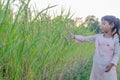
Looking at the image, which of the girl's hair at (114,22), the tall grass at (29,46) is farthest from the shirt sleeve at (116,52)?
the tall grass at (29,46)

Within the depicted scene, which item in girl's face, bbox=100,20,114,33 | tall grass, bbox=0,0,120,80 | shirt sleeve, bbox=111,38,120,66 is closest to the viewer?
tall grass, bbox=0,0,120,80

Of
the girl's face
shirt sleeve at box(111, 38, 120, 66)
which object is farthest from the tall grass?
shirt sleeve at box(111, 38, 120, 66)

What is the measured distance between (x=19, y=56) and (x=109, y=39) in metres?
2.27

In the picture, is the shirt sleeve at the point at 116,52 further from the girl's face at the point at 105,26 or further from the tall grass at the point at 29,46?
the tall grass at the point at 29,46

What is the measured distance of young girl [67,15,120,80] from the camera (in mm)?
4293

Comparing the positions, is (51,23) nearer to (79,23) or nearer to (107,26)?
(107,26)

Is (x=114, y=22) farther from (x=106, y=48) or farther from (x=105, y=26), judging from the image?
(x=106, y=48)

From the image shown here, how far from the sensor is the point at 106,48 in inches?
170

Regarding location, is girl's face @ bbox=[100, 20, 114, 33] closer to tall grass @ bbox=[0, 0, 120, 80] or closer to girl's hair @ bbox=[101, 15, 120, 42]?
girl's hair @ bbox=[101, 15, 120, 42]

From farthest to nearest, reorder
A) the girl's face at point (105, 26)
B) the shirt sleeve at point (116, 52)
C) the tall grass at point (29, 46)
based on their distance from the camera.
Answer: the girl's face at point (105, 26) → the shirt sleeve at point (116, 52) → the tall grass at point (29, 46)

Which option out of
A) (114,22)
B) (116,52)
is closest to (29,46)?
(116,52)

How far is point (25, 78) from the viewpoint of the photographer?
2.59 metres

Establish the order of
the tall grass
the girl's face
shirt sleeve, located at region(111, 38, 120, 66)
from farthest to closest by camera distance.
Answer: the girl's face
shirt sleeve, located at region(111, 38, 120, 66)
the tall grass

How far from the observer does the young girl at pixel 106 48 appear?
429 cm
